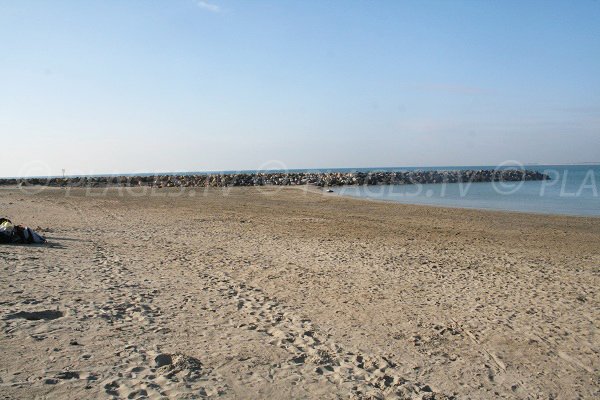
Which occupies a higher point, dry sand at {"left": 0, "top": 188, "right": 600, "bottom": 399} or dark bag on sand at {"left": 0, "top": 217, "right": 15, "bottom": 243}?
dark bag on sand at {"left": 0, "top": 217, "right": 15, "bottom": 243}

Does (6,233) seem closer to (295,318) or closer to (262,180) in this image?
(295,318)

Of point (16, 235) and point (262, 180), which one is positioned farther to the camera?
point (262, 180)

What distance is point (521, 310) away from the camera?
6.93 m

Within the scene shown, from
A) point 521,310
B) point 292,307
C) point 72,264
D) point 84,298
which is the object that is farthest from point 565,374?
point 72,264

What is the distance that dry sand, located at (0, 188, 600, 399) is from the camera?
14.1ft

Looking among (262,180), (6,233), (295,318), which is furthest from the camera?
(262,180)

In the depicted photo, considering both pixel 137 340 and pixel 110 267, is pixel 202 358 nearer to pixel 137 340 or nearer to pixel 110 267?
pixel 137 340

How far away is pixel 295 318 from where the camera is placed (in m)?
6.20

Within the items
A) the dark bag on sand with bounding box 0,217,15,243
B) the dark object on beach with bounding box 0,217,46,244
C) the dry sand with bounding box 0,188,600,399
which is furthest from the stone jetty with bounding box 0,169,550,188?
the dry sand with bounding box 0,188,600,399

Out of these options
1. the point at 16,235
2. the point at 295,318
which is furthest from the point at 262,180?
the point at 295,318

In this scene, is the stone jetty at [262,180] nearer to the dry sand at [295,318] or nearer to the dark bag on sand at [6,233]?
the dark bag on sand at [6,233]

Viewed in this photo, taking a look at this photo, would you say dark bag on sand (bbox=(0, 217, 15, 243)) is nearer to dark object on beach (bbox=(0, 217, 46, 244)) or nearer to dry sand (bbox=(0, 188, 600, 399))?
dark object on beach (bbox=(0, 217, 46, 244))

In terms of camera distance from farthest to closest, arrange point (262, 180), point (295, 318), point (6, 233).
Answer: point (262, 180) < point (6, 233) < point (295, 318)

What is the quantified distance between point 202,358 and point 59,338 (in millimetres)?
1492
